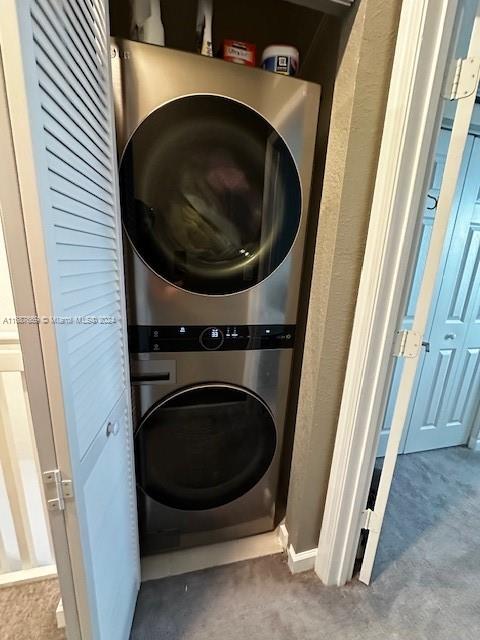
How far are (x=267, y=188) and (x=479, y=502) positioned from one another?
2.02m

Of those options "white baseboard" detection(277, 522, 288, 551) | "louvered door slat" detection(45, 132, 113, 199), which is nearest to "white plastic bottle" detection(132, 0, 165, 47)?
"louvered door slat" detection(45, 132, 113, 199)

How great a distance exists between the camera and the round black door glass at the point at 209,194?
2.84 ft

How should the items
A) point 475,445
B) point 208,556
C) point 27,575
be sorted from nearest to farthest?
point 27,575
point 208,556
point 475,445

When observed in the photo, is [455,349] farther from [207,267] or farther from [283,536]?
[207,267]

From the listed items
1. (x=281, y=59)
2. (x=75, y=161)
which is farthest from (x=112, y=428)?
(x=281, y=59)

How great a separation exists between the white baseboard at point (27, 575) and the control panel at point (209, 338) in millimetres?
948

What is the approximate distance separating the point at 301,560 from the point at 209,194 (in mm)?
1434

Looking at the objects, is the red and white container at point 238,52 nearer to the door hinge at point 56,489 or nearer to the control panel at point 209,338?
the control panel at point 209,338

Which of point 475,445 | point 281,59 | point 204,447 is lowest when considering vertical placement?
point 475,445

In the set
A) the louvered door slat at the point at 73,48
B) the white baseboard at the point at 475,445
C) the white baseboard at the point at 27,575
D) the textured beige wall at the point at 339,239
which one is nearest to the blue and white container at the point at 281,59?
the textured beige wall at the point at 339,239

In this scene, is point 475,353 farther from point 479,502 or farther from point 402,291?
point 402,291

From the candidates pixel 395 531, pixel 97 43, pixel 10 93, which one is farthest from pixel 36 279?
pixel 395 531

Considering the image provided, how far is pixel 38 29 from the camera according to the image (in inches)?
17.8

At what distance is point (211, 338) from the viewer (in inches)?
41.3
